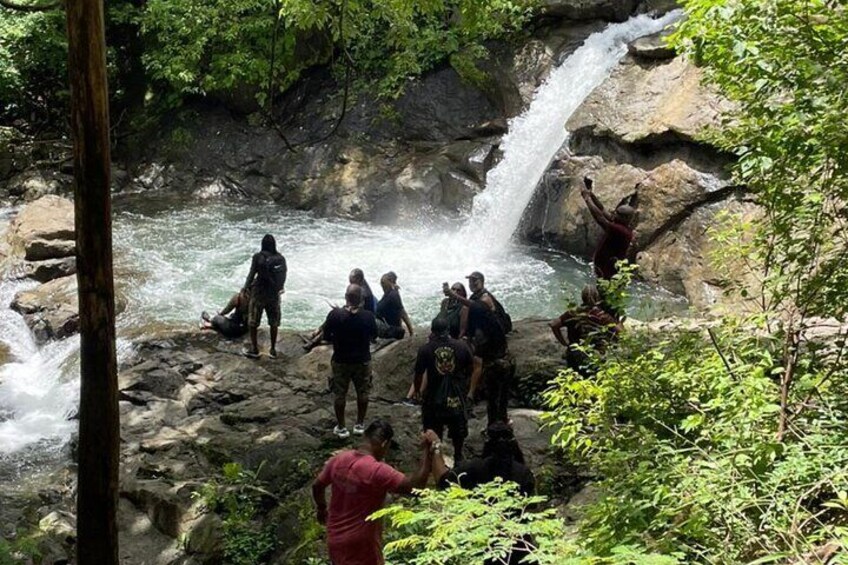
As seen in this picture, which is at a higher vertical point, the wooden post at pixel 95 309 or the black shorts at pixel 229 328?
the wooden post at pixel 95 309

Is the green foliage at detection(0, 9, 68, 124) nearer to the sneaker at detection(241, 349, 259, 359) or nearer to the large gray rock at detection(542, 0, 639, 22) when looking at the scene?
the large gray rock at detection(542, 0, 639, 22)

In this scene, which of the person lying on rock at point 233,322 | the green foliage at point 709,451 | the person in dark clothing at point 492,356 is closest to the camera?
the green foliage at point 709,451

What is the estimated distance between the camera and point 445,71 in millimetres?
19859

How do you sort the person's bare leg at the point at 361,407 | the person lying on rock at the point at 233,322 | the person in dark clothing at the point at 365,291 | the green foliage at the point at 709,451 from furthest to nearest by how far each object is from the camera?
the person lying on rock at the point at 233,322 < the person in dark clothing at the point at 365,291 < the person's bare leg at the point at 361,407 < the green foliage at the point at 709,451

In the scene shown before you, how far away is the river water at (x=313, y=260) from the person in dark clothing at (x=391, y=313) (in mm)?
2471

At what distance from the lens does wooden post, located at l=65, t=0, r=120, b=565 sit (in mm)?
5348

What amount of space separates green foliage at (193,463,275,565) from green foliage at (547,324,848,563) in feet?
9.93

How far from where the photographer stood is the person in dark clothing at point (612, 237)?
27.1ft

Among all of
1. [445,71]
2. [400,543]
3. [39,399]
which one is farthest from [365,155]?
[400,543]

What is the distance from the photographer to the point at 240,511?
275 inches

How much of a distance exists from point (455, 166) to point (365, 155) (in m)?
2.64

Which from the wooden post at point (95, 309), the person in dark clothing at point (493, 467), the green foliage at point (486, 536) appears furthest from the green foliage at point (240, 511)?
the green foliage at point (486, 536)

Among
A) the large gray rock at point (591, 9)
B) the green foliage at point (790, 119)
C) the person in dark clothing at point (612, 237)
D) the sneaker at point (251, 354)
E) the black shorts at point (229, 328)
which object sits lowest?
the sneaker at point (251, 354)

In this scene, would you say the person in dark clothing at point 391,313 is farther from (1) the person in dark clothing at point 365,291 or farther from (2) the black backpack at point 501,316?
(2) the black backpack at point 501,316
